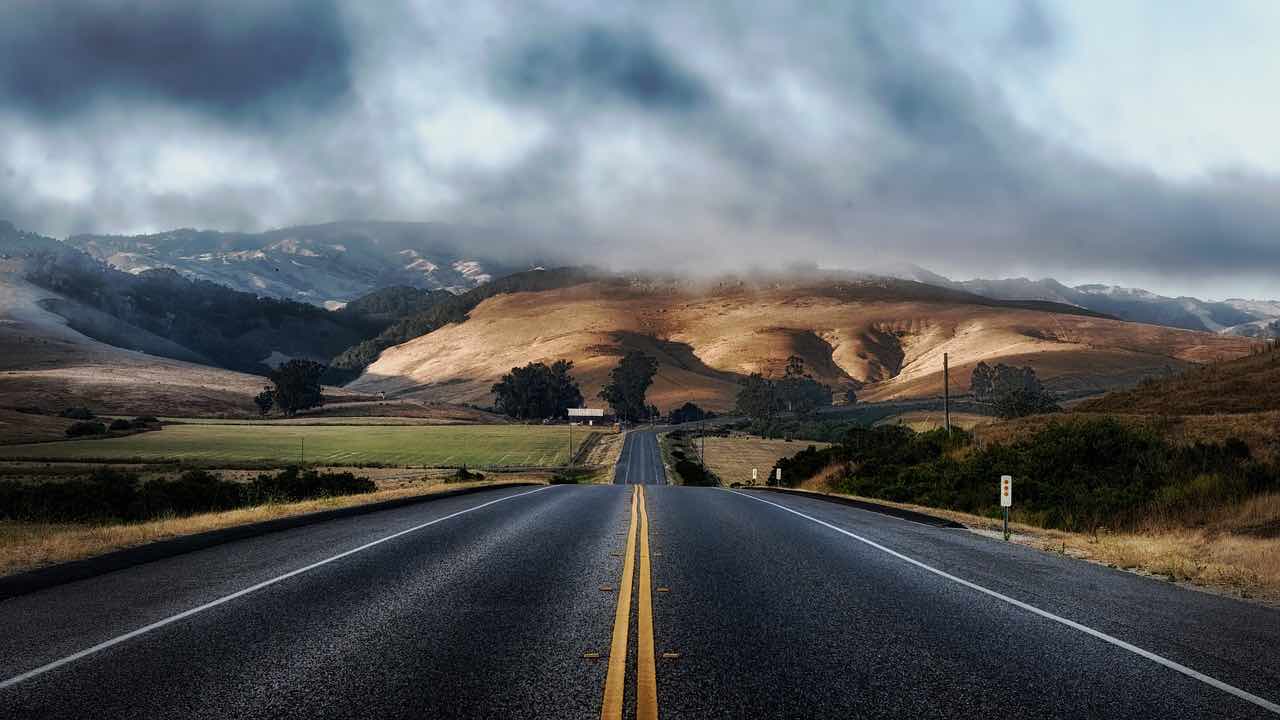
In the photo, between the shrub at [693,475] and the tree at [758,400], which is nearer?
the shrub at [693,475]

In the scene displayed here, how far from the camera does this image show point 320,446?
122125mm

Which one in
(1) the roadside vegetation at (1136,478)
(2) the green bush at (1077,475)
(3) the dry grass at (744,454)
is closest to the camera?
(1) the roadside vegetation at (1136,478)

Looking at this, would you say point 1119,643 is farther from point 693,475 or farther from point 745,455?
point 745,455

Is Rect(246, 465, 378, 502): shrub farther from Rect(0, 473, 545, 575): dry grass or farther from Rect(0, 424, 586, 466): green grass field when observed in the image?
Rect(0, 424, 586, 466): green grass field

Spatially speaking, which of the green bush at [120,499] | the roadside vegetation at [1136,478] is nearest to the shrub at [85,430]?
the green bush at [120,499]

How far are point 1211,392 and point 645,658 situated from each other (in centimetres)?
4941

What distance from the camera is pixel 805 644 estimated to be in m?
7.73

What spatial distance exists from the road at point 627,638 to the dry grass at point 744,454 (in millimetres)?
70552

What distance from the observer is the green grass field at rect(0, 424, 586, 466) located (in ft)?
316

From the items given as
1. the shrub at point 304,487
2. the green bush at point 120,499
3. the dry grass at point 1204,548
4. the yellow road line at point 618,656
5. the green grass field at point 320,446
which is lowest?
the green grass field at point 320,446

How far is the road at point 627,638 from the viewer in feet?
20.2

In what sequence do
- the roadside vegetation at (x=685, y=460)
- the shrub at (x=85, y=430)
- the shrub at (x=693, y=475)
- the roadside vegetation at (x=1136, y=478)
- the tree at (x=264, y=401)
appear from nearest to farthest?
the roadside vegetation at (x=1136, y=478) → the shrub at (x=693, y=475) → the roadside vegetation at (x=685, y=460) → the shrub at (x=85, y=430) → the tree at (x=264, y=401)

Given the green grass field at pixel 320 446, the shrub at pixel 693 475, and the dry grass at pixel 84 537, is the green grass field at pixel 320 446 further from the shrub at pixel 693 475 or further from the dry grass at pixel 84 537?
the dry grass at pixel 84 537

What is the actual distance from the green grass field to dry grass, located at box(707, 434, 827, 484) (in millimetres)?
21893
